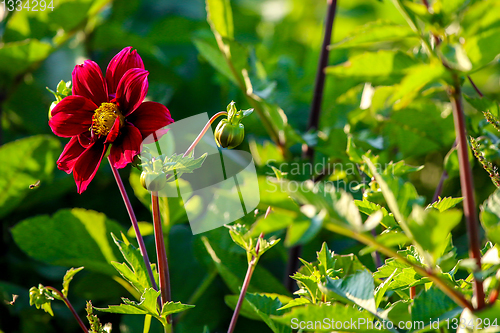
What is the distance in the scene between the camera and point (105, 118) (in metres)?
0.37

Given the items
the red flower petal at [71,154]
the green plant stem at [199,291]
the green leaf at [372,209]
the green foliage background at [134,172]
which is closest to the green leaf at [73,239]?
the green foliage background at [134,172]

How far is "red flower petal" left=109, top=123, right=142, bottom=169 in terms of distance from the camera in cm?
34

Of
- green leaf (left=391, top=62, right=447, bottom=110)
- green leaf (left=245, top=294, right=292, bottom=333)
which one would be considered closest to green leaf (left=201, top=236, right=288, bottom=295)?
green leaf (left=245, top=294, right=292, bottom=333)

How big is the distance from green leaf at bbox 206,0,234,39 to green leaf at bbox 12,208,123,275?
0.29 m

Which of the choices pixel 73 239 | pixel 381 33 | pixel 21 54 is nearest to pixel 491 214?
pixel 381 33

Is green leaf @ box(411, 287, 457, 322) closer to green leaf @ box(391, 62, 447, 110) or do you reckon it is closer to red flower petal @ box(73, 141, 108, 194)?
green leaf @ box(391, 62, 447, 110)

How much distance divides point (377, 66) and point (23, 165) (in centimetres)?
52

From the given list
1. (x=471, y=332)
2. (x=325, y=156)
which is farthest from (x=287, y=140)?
(x=471, y=332)

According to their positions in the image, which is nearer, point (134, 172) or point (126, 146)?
point (126, 146)

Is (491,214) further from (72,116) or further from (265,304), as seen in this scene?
(72,116)

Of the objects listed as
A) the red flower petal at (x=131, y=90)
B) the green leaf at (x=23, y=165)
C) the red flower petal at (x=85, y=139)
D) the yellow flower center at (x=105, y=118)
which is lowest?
the green leaf at (x=23, y=165)

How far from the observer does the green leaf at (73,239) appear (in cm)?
56

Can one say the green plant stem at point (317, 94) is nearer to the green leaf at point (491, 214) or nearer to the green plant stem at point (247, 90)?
the green plant stem at point (247, 90)

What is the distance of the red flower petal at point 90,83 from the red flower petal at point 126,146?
4 centimetres
